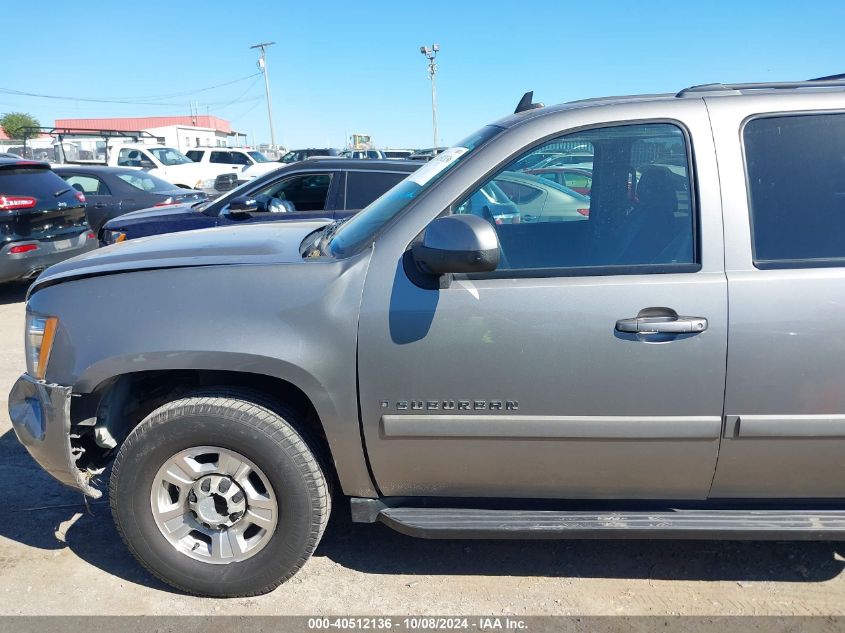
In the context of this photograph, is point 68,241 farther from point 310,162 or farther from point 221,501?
point 221,501

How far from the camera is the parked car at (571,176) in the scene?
2.79 metres

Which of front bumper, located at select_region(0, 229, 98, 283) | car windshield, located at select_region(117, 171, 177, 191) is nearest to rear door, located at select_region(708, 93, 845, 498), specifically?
front bumper, located at select_region(0, 229, 98, 283)

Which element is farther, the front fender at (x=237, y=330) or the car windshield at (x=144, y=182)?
the car windshield at (x=144, y=182)

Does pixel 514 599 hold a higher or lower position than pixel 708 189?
lower

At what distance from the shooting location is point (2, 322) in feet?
23.1

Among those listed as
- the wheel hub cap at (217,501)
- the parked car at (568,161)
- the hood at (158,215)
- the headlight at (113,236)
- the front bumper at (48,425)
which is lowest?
the wheel hub cap at (217,501)

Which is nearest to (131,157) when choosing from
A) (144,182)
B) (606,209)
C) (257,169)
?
(257,169)

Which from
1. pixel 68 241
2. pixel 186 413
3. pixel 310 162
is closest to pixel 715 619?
pixel 186 413

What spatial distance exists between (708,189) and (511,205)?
28.7 inches

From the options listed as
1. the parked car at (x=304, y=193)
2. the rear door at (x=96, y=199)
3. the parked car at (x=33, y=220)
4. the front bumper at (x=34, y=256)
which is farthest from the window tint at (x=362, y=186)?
the rear door at (x=96, y=199)

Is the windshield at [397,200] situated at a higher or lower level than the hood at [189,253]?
higher

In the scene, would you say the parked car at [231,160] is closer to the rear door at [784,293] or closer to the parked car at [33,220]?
the parked car at [33,220]

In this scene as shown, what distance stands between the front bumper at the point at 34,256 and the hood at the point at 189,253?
4.86 m

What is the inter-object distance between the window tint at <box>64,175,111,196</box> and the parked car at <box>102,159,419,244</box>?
416 centimetres
